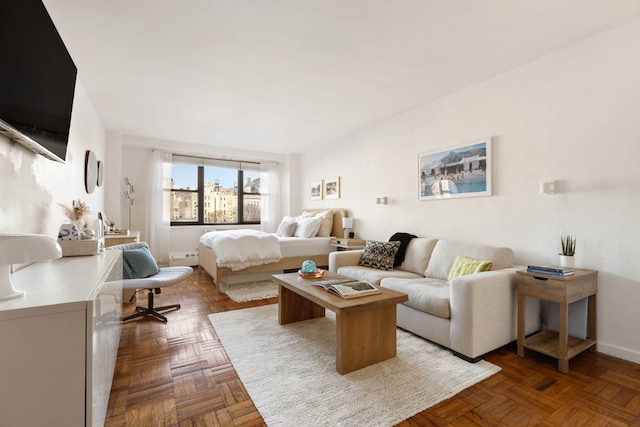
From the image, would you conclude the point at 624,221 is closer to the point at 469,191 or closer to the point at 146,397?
the point at 469,191

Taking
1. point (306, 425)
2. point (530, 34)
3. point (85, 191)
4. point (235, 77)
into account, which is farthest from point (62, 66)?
point (530, 34)

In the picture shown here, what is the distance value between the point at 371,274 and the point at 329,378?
1433 millimetres

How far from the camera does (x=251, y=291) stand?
164 inches

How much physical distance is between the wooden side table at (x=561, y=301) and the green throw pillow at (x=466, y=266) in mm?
303

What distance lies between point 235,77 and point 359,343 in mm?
2835

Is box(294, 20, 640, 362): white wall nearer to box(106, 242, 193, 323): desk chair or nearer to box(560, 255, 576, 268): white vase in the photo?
box(560, 255, 576, 268): white vase

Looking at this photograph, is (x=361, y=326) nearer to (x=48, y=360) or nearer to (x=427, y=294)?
(x=427, y=294)

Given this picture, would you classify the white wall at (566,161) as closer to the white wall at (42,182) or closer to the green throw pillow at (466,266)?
the green throw pillow at (466,266)

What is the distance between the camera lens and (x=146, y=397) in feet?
6.00

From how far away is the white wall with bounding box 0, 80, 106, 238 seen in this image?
169cm

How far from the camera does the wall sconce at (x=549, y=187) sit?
263cm

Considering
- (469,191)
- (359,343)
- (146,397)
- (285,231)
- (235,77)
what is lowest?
(146,397)

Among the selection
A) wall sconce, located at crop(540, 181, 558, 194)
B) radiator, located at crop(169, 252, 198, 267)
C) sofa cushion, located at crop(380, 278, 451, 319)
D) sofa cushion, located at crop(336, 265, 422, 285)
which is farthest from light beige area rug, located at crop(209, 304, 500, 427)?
radiator, located at crop(169, 252, 198, 267)

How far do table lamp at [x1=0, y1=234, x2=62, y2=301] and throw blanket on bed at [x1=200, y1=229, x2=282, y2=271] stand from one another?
3031 mm
